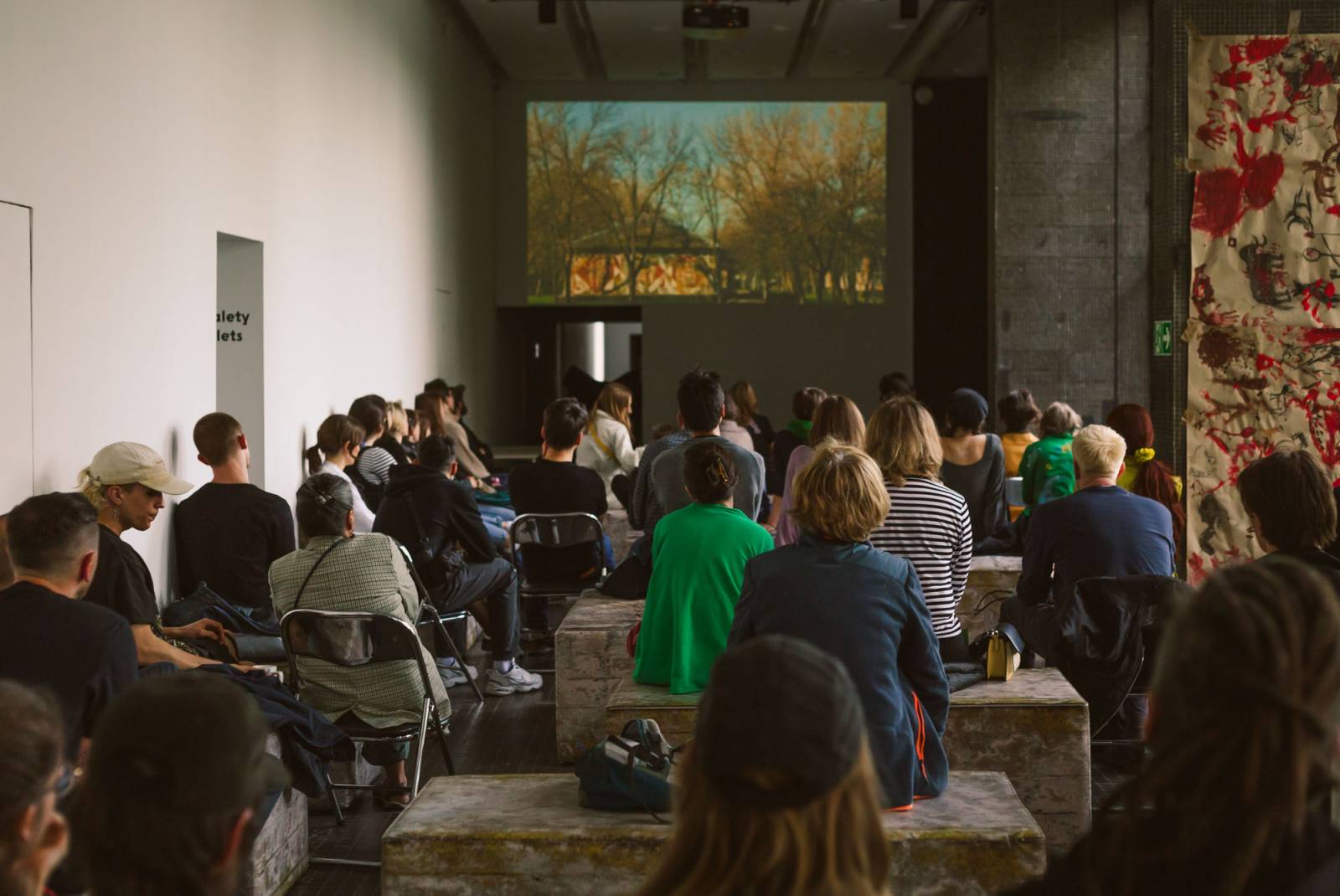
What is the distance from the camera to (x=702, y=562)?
14.0 feet

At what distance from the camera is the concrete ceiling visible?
1442 cm

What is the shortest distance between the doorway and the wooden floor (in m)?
1.76

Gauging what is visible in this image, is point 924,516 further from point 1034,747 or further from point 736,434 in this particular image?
point 736,434

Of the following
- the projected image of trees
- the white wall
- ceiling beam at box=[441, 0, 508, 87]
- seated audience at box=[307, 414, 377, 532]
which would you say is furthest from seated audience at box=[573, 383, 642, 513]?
the projected image of trees

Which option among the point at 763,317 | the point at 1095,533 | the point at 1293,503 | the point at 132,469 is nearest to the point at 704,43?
the point at 763,317

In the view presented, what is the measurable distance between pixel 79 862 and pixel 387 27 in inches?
413

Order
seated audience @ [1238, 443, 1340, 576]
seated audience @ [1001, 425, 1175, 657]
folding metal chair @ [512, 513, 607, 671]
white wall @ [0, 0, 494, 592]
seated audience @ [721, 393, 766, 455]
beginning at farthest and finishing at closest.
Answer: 1. seated audience @ [721, 393, 766, 455]
2. folding metal chair @ [512, 513, 607, 671]
3. white wall @ [0, 0, 494, 592]
4. seated audience @ [1001, 425, 1175, 657]
5. seated audience @ [1238, 443, 1340, 576]

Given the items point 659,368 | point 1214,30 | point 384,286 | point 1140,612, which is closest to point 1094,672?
point 1140,612

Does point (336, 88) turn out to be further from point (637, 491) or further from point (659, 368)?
point (659, 368)

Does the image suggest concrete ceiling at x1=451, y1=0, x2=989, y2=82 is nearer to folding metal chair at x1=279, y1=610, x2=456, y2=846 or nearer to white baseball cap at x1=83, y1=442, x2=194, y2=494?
white baseball cap at x1=83, y1=442, x2=194, y2=494

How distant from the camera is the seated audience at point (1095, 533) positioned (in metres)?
4.80

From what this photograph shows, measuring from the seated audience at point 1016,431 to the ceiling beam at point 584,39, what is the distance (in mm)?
7755

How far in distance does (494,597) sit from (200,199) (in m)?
2.27

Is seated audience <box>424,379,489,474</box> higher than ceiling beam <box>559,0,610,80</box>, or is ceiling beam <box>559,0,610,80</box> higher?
ceiling beam <box>559,0,610,80</box>
